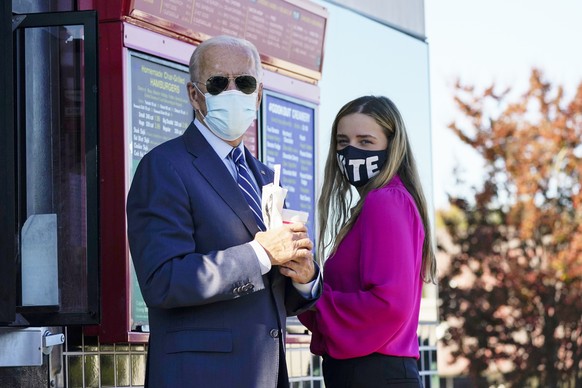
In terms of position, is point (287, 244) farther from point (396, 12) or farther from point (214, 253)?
point (396, 12)

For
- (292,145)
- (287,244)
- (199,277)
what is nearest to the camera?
(199,277)

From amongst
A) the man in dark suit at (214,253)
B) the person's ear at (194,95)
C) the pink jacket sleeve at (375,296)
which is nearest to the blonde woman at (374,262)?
the pink jacket sleeve at (375,296)

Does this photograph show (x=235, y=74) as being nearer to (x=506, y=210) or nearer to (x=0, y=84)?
(x=0, y=84)

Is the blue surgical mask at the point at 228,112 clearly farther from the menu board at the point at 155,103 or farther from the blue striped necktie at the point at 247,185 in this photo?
the menu board at the point at 155,103

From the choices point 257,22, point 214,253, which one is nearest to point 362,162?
point 214,253

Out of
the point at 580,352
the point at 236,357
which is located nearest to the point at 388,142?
the point at 236,357

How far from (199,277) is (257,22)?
8.65ft

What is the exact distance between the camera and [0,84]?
419 centimetres

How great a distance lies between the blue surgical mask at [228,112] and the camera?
3895mm

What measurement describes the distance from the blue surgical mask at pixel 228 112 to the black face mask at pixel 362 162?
Result: 621 mm

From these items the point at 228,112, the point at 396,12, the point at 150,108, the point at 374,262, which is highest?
the point at 396,12

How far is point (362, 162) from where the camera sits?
4453mm

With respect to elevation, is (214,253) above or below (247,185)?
below

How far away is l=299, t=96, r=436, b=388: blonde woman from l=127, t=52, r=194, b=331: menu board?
33.6 inches
